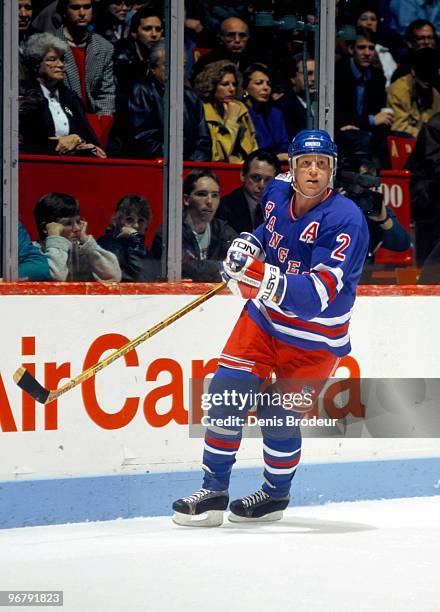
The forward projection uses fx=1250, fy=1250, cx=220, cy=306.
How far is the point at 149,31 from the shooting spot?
4.37m

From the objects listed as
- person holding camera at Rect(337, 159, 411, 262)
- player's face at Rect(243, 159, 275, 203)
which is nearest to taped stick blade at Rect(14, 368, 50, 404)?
player's face at Rect(243, 159, 275, 203)

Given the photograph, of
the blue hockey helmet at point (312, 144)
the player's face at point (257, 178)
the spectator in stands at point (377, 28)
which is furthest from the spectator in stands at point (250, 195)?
the spectator in stands at point (377, 28)

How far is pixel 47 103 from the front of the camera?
4145 millimetres

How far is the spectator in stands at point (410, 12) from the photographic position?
534 cm

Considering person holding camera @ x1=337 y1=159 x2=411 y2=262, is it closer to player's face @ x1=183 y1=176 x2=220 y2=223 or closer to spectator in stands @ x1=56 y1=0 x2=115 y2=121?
player's face @ x1=183 y1=176 x2=220 y2=223

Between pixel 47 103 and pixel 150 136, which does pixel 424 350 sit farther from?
pixel 47 103

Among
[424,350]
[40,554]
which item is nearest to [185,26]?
[424,350]

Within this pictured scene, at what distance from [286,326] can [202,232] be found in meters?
0.63

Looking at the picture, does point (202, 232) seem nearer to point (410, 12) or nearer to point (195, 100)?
point (195, 100)

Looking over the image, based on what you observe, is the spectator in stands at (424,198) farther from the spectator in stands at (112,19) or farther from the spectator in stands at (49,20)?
the spectator in stands at (49,20)

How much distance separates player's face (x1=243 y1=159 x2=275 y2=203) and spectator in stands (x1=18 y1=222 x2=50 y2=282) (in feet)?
2.78

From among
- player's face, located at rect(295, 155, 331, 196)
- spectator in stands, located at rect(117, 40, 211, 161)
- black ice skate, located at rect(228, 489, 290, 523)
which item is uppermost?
spectator in stands, located at rect(117, 40, 211, 161)

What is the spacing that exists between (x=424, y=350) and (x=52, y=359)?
1.45 m

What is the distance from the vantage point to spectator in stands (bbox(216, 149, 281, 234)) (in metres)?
4.41
